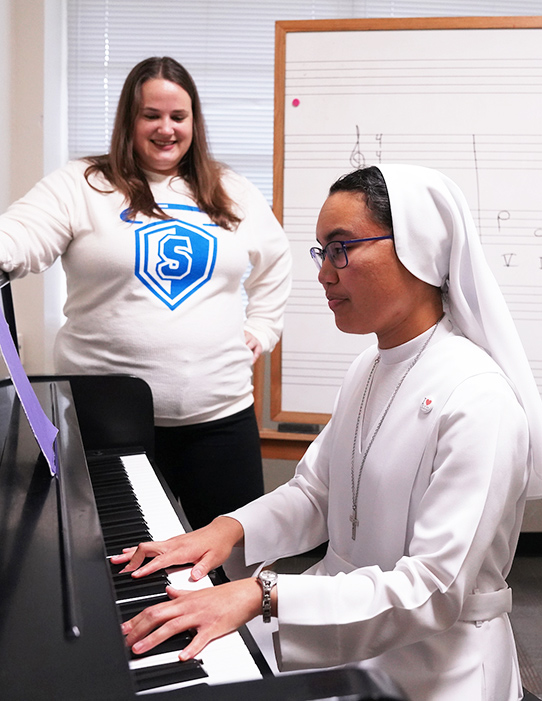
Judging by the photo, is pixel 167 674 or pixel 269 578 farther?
pixel 269 578

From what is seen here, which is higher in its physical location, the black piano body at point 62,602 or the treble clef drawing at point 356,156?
the treble clef drawing at point 356,156

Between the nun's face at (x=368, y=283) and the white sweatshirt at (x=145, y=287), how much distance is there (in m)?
→ 0.69

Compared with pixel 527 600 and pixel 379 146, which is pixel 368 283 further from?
pixel 527 600

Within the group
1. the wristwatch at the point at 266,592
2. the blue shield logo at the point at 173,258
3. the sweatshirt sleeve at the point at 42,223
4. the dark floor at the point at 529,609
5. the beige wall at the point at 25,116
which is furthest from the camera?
the beige wall at the point at 25,116

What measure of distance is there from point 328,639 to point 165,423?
3.18 ft

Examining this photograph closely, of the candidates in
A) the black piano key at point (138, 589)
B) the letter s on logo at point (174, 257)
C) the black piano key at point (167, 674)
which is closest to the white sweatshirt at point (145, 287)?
the letter s on logo at point (174, 257)

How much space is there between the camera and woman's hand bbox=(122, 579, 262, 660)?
0.89 m

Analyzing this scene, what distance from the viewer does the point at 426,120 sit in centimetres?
265

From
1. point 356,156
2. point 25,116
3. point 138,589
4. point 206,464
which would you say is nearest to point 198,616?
point 138,589

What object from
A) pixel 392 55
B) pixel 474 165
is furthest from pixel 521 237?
pixel 392 55

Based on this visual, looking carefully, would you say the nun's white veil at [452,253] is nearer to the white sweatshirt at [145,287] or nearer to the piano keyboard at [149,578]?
the piano keyboard at [149,578]

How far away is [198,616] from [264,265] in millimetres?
1410

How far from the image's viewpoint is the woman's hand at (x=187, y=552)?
1.12 m

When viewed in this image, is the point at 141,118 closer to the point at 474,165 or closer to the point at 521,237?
the point at 474,165
